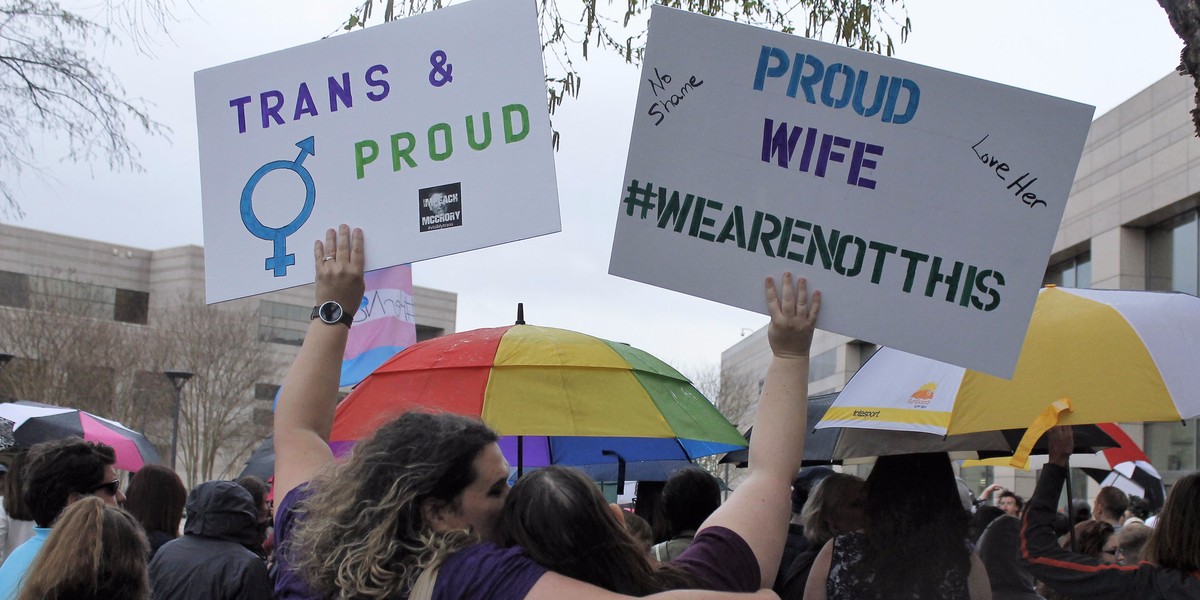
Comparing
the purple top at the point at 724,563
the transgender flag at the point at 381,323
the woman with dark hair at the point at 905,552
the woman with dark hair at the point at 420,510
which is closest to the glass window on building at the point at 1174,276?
the transgender flag at the point at 381,323

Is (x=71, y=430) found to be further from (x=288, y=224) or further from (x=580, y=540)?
(x=580, y=540)

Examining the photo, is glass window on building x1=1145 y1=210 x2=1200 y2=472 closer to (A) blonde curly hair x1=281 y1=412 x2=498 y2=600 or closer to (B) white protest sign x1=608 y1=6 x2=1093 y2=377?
(B) white protest sign x1=608 y1=6 x2=1093 y2=377

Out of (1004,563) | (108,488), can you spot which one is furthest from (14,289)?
(1004,563)

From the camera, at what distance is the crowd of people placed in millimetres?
2152

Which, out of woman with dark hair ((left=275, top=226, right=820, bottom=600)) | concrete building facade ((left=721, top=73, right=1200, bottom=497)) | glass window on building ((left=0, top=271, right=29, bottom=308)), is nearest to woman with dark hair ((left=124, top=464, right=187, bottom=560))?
woman with dark hair ((left=275, top=226, right=820, bottom=600))

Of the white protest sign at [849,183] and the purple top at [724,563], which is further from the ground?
the white protest sign at [849,183]

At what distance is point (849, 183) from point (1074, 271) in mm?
31196

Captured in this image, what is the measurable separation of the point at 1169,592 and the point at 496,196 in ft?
7.90

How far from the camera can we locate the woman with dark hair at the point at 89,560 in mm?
3160

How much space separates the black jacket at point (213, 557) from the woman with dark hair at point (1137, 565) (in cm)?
297

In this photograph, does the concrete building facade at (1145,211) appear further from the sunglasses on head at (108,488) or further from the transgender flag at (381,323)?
the sunglasses on head at (108,488)

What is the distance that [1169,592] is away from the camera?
358cm

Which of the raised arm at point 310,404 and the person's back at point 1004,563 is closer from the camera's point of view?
the raised arm at point 310,404

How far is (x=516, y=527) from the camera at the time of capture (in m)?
2.20
